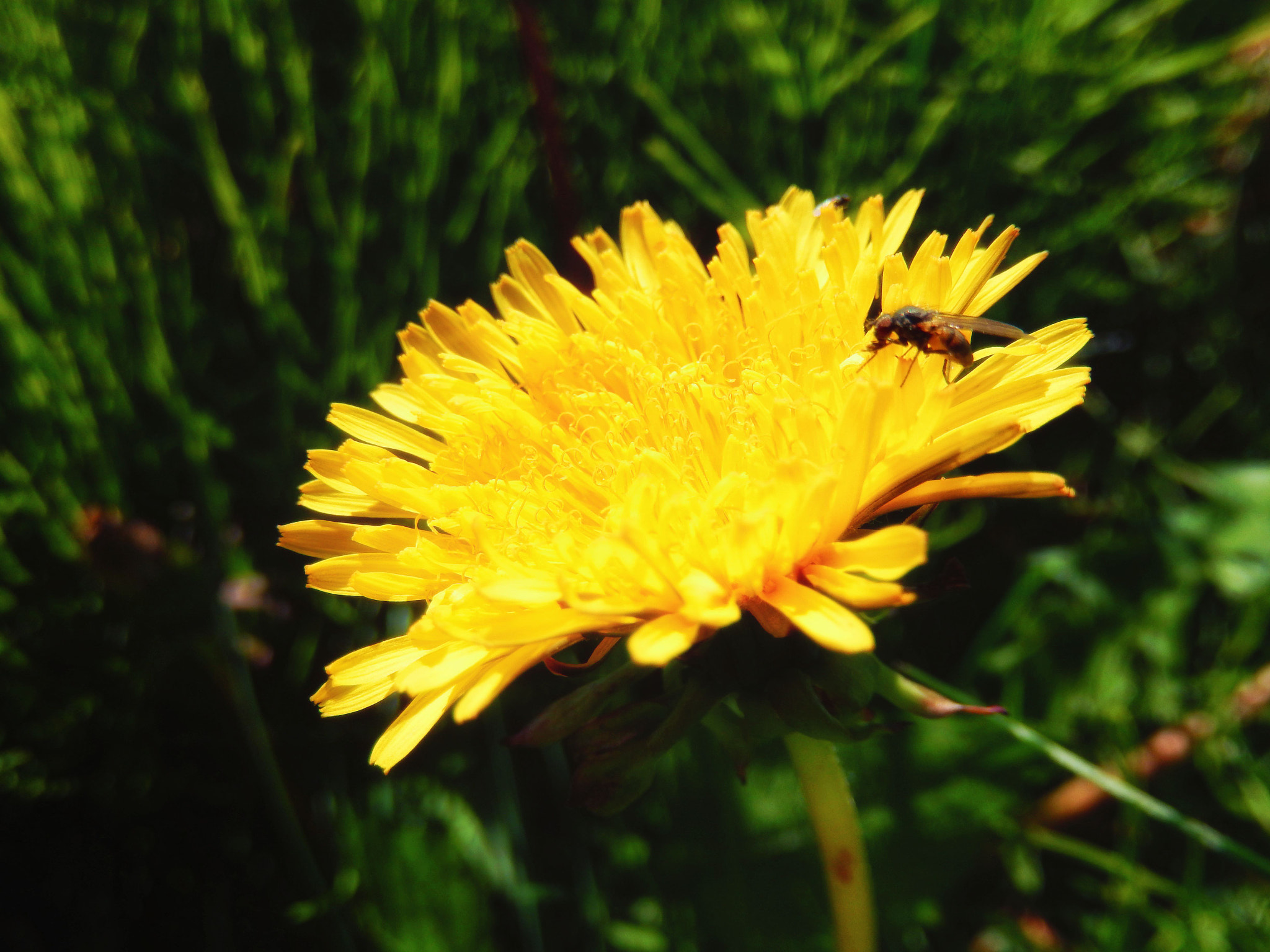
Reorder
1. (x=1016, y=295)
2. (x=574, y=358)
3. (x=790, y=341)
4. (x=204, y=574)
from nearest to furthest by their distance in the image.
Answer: (x=790, y=341)
(x=574, y=358)
(x=204, y=574)
(x=1016, y=295)

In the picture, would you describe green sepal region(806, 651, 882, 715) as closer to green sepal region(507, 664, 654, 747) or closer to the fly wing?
green sepal region(507, 664, 654, 747)

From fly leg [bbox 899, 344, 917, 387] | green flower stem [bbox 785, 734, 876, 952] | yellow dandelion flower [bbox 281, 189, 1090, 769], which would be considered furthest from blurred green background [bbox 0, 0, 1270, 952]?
fly leg [bbox 899, 344, 917, 387]

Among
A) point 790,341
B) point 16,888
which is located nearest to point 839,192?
point 790,341

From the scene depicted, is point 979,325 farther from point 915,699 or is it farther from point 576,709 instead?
point 576,709

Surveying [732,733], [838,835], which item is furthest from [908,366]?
[838,835]

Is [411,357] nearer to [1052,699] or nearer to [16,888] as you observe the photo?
[16,888]

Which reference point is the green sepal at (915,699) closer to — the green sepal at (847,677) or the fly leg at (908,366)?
the green sepal at (847,677)

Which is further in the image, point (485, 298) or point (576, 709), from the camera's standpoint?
point (485, 298)
